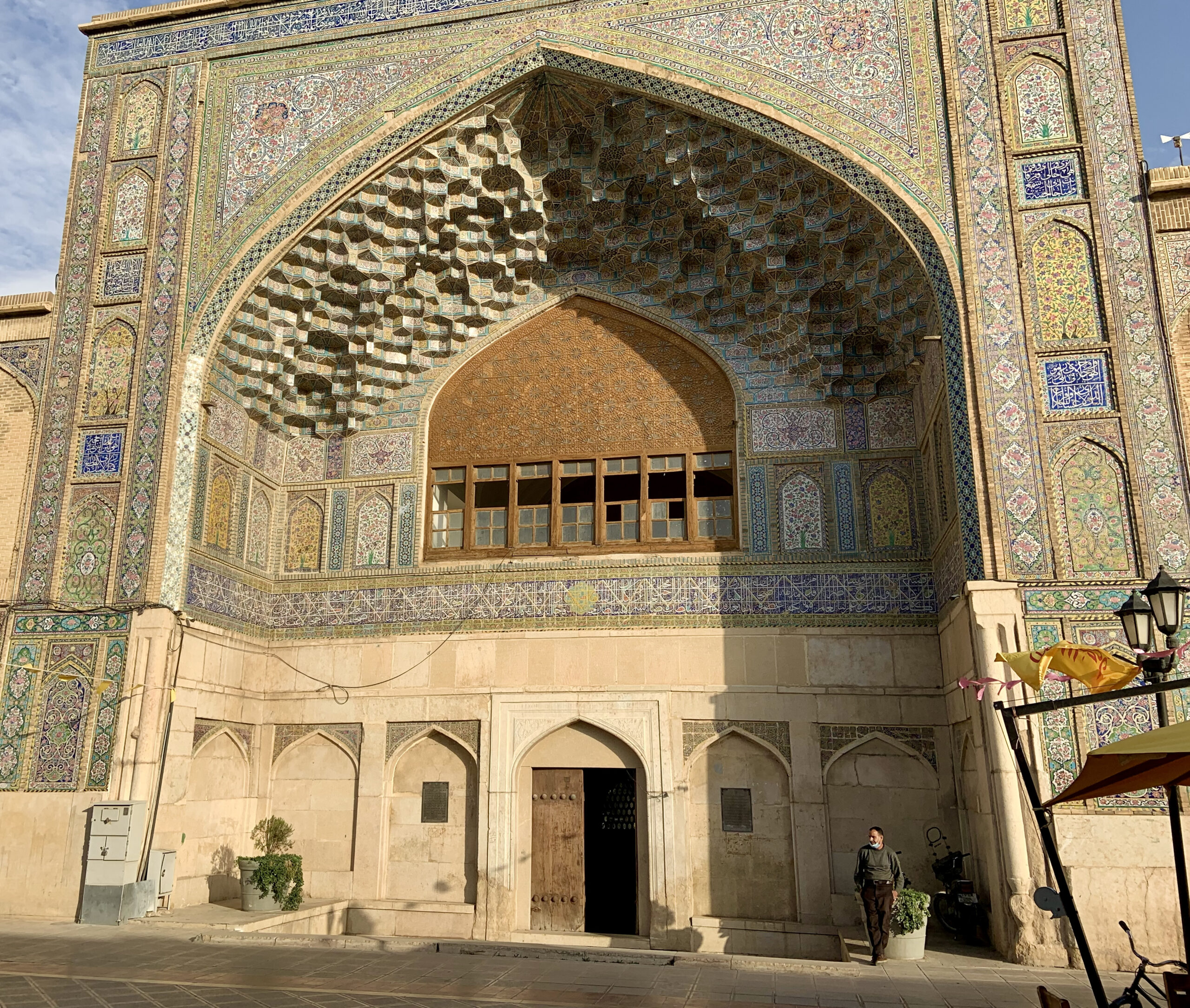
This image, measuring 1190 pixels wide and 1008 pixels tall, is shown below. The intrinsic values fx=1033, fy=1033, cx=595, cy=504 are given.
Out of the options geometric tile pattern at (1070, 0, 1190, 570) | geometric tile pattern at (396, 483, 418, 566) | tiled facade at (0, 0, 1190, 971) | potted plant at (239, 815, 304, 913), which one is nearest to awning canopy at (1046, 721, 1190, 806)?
tiled facade at (0, 0, 1190, 971)

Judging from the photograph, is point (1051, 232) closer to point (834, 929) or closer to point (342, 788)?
point (834, 929)

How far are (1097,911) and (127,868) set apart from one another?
8.17 meters

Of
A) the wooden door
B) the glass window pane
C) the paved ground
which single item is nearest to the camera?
the paved ground

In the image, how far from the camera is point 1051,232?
9531 mm

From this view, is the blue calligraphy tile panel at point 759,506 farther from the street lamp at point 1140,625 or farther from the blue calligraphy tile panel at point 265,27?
the blue calligraphy tile panel at point 265,27

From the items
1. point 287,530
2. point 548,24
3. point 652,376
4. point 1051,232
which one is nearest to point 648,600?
point 652,376

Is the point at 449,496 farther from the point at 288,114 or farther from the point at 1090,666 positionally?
the point at 1090,666

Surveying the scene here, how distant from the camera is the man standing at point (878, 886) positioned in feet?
26.4

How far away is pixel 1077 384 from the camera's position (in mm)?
9086

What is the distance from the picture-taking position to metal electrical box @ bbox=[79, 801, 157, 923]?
9344 mm

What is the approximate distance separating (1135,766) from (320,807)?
9.04 metres

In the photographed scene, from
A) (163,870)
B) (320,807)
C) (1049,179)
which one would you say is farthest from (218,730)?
(1049,179)

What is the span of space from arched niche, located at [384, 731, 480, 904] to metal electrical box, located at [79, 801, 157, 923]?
251 cm

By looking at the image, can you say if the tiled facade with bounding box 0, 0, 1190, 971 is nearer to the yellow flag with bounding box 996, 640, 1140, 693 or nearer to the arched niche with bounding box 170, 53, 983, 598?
the arched niche with bounding box 170, 53, 983, 598
